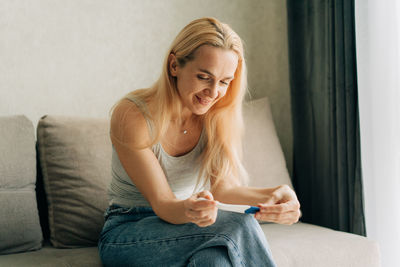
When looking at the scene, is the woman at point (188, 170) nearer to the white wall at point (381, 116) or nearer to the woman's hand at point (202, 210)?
the woman's hand at point (202, 210)

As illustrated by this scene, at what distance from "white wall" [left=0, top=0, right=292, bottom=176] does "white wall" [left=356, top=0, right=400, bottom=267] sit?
2.55ft

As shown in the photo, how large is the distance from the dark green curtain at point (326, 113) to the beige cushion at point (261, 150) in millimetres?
202

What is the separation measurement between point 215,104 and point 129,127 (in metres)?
0.32

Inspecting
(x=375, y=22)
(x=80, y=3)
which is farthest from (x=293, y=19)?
(x=80, y=3)

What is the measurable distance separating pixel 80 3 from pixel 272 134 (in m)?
1.05

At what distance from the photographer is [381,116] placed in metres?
1.68

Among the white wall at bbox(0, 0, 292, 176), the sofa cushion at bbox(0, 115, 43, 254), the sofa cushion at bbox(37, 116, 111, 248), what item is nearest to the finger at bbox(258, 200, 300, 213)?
the sofa cushion at bbox(37, 116, 111, 248)

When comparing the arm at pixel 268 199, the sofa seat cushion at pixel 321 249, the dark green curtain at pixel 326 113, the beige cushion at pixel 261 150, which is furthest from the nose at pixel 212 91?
the dark green curtain at pixel 326 113

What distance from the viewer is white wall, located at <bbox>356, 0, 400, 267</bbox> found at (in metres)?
1.64

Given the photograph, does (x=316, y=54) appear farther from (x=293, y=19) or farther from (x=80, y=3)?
(x=80, y=3)

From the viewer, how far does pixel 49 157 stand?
1567 mm

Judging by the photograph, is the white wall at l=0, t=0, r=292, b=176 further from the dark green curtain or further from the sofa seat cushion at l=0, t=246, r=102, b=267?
the sofa seat cushion at l=0, t=246, r=102, b=267

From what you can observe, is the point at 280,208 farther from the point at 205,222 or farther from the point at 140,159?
the point at 140,159

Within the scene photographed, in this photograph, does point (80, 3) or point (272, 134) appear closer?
point (80, 3)
